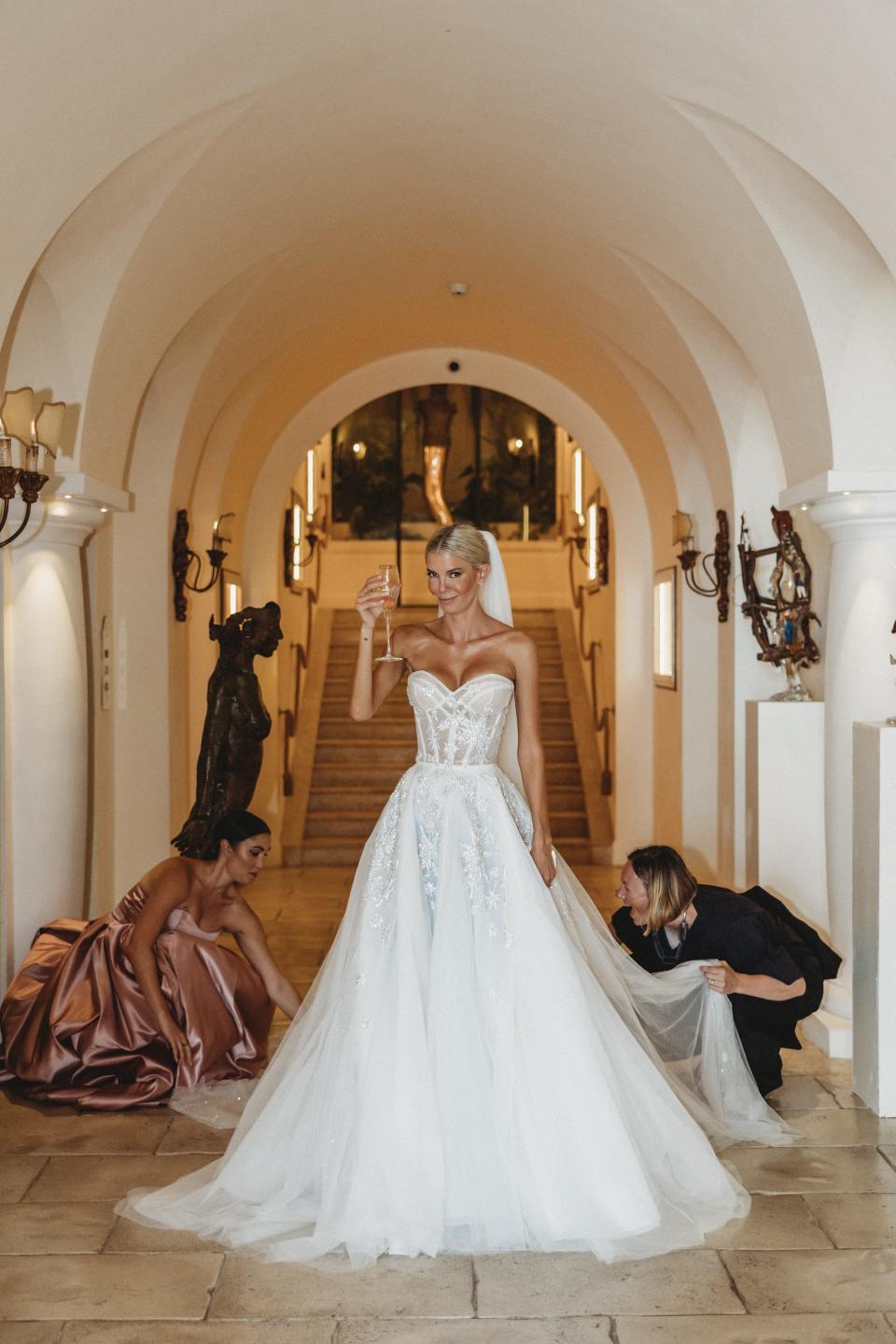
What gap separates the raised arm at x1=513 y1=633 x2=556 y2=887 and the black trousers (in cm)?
108

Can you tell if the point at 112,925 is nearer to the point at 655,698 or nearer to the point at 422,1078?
the point at 422,1078

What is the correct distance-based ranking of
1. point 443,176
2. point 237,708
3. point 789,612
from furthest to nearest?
point 789,612 → point 443,176 → point 237,708

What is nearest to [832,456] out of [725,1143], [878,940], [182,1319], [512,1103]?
[878,940]

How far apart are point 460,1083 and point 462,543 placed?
1496mm

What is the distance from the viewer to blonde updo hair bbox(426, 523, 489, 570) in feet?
12.9

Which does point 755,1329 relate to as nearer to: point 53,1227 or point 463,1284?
point 463,1284

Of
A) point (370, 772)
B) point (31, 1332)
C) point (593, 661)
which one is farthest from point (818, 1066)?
point (593, 661)

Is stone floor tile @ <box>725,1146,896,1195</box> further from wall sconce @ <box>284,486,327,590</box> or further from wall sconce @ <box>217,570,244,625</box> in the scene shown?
wall sconce @ <box>284,486,327,590</box>

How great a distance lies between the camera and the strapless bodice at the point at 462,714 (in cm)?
397

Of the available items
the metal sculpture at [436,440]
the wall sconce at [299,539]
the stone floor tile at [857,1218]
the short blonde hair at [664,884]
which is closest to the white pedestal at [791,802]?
the short blonde hair at [664,884]

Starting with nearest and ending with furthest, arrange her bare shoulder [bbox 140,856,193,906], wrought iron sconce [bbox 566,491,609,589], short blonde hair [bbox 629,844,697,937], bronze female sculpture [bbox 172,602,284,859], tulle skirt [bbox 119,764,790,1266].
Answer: tulle skirt [bbox 119,764,790,1266] < short blonde hair [bbox 629,844,697,937] < her bare shoulder [bbox 140,856,193,906] < bronze female sculpture [bbox 172,602,284,859] < wrought iron sconce [bbox 566,491,609,589]

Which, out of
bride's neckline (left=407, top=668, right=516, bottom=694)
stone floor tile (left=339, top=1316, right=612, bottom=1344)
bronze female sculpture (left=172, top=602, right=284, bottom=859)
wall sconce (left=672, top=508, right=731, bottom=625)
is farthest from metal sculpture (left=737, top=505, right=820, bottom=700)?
stone floor tile (left=339, top=1316, right=612, bottom=1344)

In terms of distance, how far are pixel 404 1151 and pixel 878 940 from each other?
6.31ft

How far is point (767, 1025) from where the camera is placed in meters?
4.69
